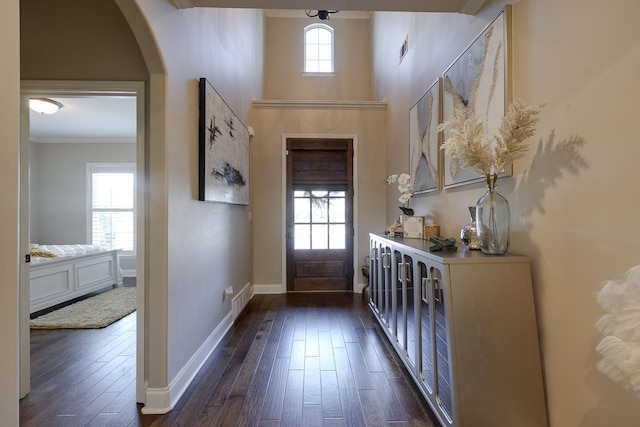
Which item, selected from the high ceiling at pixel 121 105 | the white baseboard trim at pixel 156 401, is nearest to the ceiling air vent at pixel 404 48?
the high ceiling at pixel 121 105

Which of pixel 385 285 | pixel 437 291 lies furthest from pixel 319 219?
pixel 437 291

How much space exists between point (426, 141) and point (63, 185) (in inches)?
276

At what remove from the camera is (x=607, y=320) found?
79 centimetres

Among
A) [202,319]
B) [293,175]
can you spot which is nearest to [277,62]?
[293,175]

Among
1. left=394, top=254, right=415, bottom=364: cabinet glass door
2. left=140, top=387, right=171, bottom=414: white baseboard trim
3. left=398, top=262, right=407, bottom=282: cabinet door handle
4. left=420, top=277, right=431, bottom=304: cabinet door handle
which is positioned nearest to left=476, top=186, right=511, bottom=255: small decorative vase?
left=420, top=277, right=431, bottom=304: cabinet door handle

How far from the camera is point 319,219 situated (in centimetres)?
430

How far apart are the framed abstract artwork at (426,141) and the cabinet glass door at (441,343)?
1099mm

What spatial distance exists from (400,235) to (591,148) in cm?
178

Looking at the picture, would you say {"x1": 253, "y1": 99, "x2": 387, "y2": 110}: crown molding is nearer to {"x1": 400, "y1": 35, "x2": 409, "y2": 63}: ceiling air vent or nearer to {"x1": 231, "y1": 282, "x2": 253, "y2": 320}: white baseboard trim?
{"x1": 400, "y1": 35, "x2": 409, "y2": 63}: ceiling air vent

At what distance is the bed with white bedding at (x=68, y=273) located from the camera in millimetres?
3422

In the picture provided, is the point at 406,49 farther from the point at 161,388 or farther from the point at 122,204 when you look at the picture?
the point at 122,204

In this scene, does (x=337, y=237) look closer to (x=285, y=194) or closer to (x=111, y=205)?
(x=285, y=194)

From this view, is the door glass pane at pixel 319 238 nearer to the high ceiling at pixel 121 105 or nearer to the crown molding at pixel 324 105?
the crown molding at pixel 324 105

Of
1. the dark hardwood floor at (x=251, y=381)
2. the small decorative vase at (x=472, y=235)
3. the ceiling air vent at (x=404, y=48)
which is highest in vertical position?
the ceiling air vent at (x=404, y=48)
